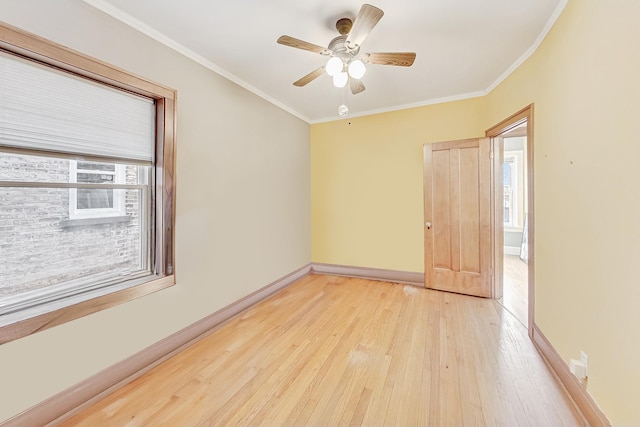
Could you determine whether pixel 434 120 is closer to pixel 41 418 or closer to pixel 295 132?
pixel 295 132

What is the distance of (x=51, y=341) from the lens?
152 cm

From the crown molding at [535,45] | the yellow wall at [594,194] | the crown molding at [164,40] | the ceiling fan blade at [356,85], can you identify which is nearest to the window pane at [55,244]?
A: the crown molding at [164,40]

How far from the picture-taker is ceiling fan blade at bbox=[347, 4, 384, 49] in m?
1.50

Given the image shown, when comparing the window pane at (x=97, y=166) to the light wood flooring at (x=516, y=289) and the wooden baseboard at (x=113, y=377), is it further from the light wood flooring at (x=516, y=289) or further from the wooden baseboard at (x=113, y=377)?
the light wood flooring at (x=516, y=289)

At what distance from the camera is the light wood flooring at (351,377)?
1539 millimetres

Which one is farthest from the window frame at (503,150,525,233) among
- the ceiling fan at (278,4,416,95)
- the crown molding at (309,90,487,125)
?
the ceiling fan at (278,4,416,95)

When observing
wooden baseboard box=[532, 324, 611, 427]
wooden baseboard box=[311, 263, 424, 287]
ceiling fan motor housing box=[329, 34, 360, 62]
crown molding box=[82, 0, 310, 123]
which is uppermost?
crown molding box=[82, 0, 310, 123]

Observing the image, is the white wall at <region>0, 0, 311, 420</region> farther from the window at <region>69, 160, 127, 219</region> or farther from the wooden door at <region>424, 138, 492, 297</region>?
the wooden door at <region>424, 138, 492, 297</region>

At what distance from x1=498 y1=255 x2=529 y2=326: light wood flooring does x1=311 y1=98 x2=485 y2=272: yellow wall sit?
1125 millimetres

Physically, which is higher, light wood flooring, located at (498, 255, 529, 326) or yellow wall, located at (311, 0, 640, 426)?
yellow wall, located at (311, 0, 640, 426)

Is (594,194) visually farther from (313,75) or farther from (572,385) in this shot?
(313,75)

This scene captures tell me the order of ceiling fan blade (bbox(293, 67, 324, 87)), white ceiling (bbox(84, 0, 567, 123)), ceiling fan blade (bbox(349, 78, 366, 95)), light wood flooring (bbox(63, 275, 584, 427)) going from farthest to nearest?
ceiling fan blade (bbox(349, 78, 366, 95)), ceiling fan blade (bbox(293, 67, 324, 87)), white ceiling (bbox(84, 0, 567, 123)), light wood flooring (bbox(63, 275, 584, 427))

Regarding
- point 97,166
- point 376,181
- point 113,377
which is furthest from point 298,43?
point 113,377

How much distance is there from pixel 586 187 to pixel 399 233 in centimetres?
241
